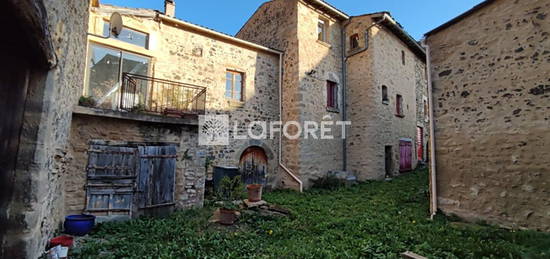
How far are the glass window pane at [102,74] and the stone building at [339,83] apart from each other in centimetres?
569

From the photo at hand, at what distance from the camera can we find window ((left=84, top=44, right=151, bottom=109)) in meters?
6.28

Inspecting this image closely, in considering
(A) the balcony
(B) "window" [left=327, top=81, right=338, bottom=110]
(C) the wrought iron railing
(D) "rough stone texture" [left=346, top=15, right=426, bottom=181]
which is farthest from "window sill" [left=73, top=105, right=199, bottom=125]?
(D) "rough stone texture" [left=346, top=15, right=426, bottom=181]

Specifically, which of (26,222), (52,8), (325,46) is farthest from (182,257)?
(325,46)

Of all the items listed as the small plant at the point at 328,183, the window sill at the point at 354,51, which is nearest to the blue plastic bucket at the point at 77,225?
the small plant at the point at 328,183

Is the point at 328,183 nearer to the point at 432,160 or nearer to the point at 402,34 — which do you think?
the point at 432,160

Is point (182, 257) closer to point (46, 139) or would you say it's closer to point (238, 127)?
point (46, 139)

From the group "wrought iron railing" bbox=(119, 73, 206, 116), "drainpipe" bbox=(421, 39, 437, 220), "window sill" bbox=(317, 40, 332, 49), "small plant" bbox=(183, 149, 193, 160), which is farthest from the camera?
"window sill" bbox=(317, 40, 332, 49)

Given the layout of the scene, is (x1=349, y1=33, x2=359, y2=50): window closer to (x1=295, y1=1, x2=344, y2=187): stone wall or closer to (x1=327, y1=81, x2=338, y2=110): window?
Result: (x1=295, y1=1, x2=344, y2=187): stone wall

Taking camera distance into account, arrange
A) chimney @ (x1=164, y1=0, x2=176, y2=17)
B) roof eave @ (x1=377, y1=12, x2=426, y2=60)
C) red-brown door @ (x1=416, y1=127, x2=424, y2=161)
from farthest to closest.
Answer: red-brown door @ (x1=416, y1=127, x2=424, y2=161) < roof eave @ (x1=377, y1=12, x2=426, y2=60) < chimney @ (x1=164, y1=0, x2=176, y2=17)

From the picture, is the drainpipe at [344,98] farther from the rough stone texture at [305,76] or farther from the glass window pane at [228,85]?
the glass window pane at [228,85]

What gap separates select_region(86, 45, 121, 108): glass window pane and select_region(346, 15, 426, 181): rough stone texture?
28.9ft

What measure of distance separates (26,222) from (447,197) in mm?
6932

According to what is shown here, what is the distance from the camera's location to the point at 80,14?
13.9ft

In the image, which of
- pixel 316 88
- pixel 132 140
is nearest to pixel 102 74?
pixel 132 140
